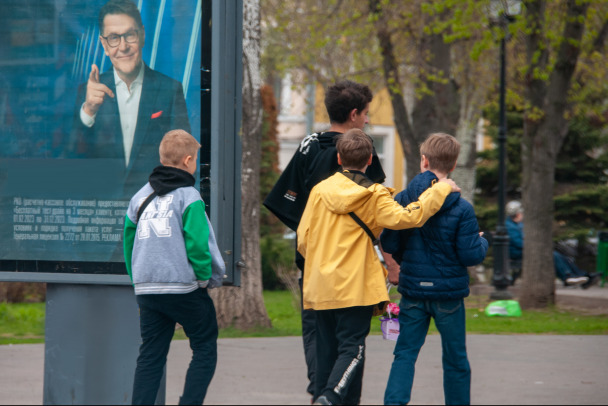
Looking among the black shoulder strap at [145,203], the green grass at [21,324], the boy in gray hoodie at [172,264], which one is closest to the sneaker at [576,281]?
the green grass at [21,324]

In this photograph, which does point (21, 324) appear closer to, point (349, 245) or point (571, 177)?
point (349, 245)

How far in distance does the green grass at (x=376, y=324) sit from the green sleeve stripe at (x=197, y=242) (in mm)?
5120

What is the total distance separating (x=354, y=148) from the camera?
16.4 feet

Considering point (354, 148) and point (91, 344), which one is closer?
point (354, 148)

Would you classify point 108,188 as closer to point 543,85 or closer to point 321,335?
point 321,335

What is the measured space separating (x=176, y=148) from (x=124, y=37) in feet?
3.46

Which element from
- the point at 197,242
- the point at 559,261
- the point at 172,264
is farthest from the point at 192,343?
the point at 559,261

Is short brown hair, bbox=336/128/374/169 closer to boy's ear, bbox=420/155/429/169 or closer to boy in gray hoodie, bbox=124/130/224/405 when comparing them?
boy's ear, bbox=420/155/429/169

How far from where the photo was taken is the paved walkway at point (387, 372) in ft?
21.9

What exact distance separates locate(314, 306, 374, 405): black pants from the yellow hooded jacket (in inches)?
4.9

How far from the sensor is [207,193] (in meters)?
5.52

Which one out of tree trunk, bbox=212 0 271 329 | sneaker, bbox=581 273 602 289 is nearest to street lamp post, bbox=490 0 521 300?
sneaker, bbox=581 273 602 289

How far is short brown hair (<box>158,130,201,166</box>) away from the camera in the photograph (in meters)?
5.00

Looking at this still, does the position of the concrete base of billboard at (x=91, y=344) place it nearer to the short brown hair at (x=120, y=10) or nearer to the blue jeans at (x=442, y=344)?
the blue jeans at (x=442, y=344)
